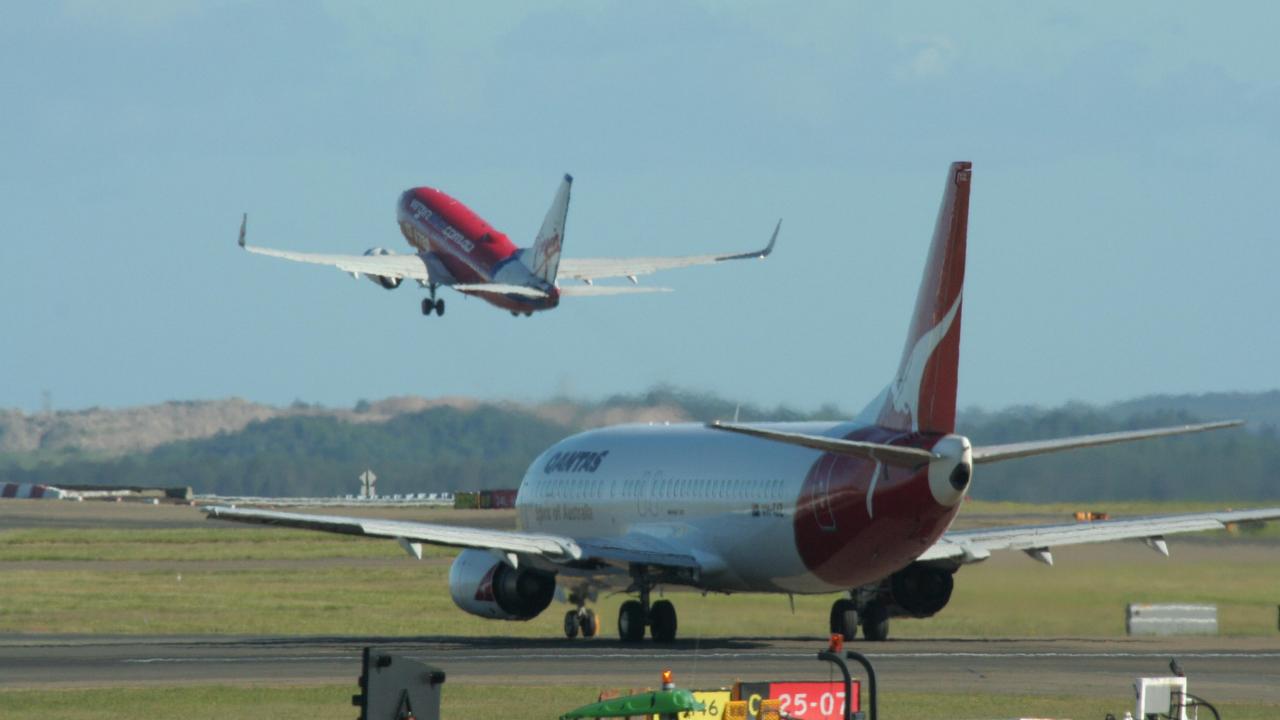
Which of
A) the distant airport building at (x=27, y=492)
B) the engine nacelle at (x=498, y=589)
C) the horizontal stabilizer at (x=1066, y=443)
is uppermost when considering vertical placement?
the distant airport building at (x=27, y=492)

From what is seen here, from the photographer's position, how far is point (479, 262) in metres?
85.1

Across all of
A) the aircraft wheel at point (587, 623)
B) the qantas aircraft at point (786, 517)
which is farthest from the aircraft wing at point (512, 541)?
the aircraft wheel at point (587, 623)

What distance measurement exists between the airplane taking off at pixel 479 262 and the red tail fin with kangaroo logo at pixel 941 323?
4255 centimetres

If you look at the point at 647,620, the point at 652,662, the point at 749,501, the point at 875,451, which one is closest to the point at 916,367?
the point at 875,451

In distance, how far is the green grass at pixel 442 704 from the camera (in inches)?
1101

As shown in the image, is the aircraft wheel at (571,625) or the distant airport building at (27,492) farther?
the distant airport building at (27,492)

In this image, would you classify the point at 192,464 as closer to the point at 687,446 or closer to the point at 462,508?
the point at 462,508

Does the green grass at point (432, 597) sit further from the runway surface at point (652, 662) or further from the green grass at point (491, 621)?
the runway surface at point (652, 662)

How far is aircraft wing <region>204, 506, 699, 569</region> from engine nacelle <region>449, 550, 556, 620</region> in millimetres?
898

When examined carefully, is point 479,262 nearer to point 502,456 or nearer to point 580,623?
point 502,456

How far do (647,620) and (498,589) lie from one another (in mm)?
2908

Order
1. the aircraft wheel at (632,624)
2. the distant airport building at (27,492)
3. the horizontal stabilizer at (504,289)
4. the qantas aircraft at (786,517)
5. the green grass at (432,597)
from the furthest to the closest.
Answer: the distant airport building at (27,492) < the horizontal stabilizer at (504,289) < the aircraft wheel at (632,624) < the green grass at (432,597) < the qantas aircraft at (786,517)

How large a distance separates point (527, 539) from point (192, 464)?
219ft

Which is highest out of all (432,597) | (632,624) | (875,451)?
(875,451)
